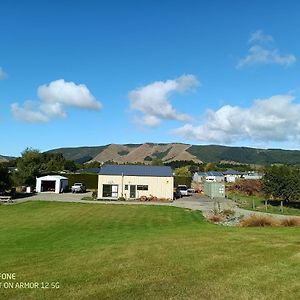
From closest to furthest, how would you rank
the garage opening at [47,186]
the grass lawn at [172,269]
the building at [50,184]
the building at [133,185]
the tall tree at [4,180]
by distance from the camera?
the grass lawn at [172,269]
the tall tree at [4,180]
the building at [133,185]
the building at [50,184]
the garage opening at [47,186]

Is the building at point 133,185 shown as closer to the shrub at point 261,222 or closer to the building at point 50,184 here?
the building at point 50,184

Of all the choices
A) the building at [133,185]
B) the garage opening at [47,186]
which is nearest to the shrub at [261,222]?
the building at [133,185]

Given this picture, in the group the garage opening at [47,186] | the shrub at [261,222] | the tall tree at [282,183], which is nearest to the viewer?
the shrub at [261,222]

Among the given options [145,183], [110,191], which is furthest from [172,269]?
[110,191]

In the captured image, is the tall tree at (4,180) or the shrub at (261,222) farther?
the tall tree at (4,180)

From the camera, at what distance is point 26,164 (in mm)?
61719

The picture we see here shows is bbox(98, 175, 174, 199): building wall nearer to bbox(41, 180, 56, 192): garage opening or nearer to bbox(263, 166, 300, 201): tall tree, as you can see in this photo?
bbox(263, 166, 300, 201): tall tree

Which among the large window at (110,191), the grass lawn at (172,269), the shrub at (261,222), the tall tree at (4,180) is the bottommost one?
the grass lawn at (172,269)

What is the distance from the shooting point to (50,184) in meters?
60.3

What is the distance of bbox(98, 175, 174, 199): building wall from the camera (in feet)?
163

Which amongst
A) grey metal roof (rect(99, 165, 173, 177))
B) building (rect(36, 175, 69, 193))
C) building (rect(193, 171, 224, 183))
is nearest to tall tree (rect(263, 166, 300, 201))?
grey metal roof (rect(99, 165, 173, 177))

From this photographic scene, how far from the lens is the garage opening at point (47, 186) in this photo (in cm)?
5929

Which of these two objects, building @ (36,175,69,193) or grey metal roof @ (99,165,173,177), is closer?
grey metal roof @ (99,165,173,177)

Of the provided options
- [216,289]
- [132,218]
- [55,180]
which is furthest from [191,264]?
[55,180]
